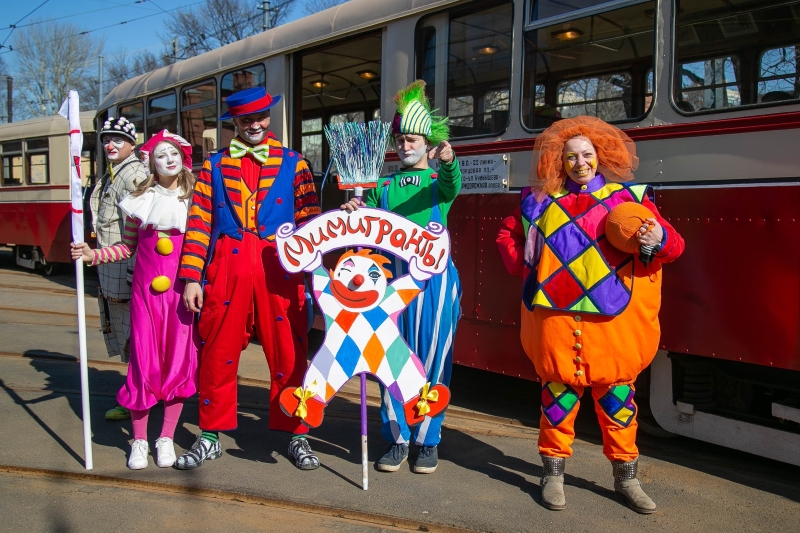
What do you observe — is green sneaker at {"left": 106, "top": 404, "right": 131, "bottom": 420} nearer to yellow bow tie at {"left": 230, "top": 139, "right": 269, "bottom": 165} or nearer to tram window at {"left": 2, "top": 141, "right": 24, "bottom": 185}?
yellow bow tie at {"left": 230, "top": 139, "right": 269, "bottom": 165}

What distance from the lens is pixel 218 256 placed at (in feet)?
11.9

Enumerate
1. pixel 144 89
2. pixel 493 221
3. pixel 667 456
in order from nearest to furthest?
pixel 667 456 < pixel 493 221 < pixel 144 89

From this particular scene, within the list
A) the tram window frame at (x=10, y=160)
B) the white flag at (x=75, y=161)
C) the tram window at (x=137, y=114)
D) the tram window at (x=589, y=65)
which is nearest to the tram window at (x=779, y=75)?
the tram window at (x=589, y=65)

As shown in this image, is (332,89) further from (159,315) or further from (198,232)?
(159,315)

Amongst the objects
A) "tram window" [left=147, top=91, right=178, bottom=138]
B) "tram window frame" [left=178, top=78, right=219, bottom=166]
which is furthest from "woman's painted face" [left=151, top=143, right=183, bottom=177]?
"tram window" [left=147, top=91, right=178, bottom=138]

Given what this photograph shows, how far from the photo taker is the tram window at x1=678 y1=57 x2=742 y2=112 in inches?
139

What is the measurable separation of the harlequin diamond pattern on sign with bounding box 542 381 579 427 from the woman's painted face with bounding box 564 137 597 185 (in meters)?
0.92

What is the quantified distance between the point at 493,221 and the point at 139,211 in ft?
7.08

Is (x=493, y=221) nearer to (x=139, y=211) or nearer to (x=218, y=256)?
(x=218, y=256)

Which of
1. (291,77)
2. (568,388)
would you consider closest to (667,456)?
(568,388)

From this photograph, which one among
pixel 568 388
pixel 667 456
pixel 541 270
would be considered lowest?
pixel 667 456

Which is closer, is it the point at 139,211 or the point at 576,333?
the point at 576,333

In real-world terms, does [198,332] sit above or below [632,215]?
below

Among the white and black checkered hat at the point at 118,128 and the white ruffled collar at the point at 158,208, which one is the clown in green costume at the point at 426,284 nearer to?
the white ruffled collar at the point at 158,208
